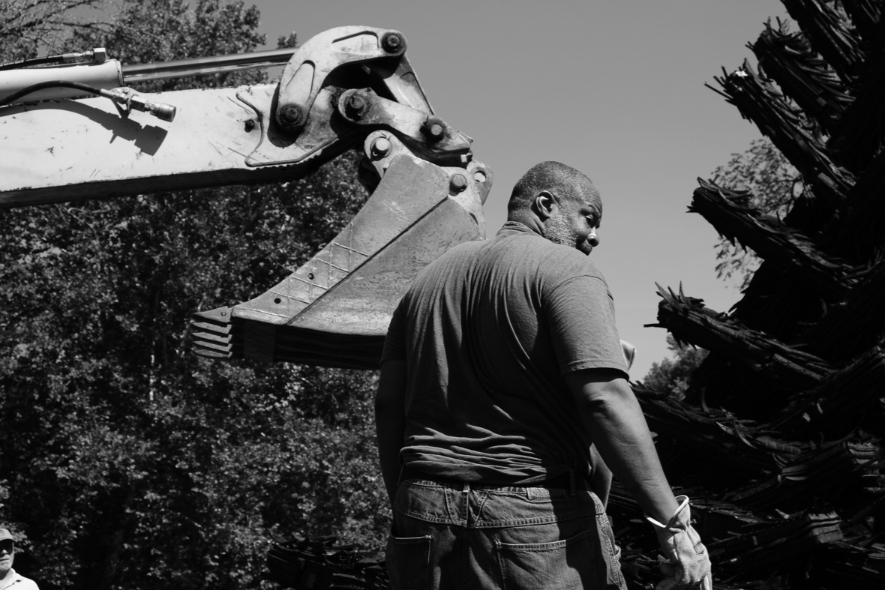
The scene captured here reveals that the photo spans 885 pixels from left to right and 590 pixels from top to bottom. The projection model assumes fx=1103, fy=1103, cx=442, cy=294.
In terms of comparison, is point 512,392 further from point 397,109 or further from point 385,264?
point 397,109

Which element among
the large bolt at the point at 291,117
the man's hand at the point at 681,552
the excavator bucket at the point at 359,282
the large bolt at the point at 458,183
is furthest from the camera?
the large bolt at the point at 291,117

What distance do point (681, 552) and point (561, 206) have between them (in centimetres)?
105

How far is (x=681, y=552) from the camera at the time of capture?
2.68 m

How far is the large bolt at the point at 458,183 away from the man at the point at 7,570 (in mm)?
3606

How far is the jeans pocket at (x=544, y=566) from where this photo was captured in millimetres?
2695

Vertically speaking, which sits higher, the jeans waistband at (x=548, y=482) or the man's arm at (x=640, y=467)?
the man's arm at (x=640, y=467)

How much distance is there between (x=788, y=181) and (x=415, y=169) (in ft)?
70.8

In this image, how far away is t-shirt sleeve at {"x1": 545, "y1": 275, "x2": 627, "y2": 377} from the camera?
2715mm

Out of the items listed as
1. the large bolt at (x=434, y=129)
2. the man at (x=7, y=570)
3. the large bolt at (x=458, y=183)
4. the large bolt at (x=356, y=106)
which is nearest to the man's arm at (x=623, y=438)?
the large bolt at (x=458, y=183)

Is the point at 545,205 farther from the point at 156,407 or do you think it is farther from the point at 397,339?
the point at 156,407

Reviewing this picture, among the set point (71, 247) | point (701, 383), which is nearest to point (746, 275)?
point (71, 247)

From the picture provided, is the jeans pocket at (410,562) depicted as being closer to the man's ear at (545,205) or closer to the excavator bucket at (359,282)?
the man's ear at (545,205)

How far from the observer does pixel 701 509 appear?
4.76m

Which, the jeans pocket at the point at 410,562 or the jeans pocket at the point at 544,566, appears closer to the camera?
the jeans pocket at the point at 544,566
